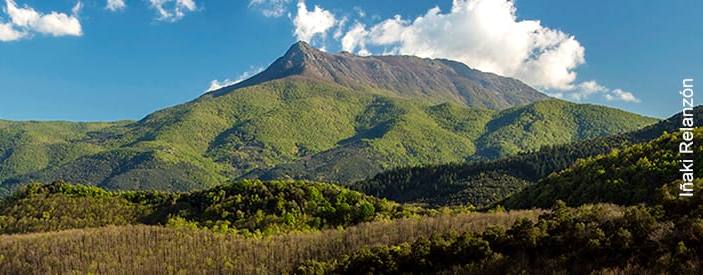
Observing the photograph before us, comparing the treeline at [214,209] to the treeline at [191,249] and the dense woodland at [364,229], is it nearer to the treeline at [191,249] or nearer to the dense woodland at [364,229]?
the dense woodland at [364,229]

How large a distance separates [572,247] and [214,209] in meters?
80.4

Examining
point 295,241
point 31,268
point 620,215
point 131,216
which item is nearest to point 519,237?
point 620,215

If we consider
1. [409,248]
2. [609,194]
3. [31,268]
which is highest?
[609,194]

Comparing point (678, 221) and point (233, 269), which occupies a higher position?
point (678, 221)

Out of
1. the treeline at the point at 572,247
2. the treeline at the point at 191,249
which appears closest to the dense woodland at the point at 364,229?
the treeline at the point at 572,247

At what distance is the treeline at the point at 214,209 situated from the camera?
349 ft

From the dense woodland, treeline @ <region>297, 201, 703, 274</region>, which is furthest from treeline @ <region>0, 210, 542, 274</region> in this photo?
treeline @ <region>297, 201, 703, 274</region>

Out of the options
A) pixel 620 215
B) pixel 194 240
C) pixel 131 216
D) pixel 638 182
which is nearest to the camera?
pixel 620 215

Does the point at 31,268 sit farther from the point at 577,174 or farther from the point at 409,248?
the point at 577,174

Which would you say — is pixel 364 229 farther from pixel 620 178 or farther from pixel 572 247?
pixel 572 247

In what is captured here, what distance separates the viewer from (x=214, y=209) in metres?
114

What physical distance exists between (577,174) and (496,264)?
46639 mm

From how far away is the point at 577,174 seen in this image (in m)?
90.6

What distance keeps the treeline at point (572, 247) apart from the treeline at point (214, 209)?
4269 cm
